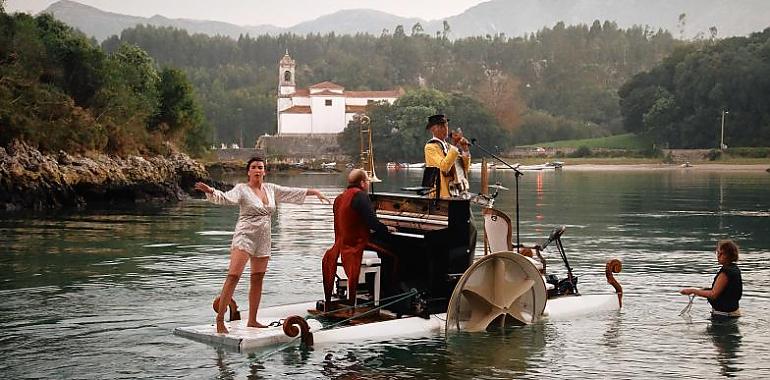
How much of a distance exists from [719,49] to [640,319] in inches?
4631

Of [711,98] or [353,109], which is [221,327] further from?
[353,109]

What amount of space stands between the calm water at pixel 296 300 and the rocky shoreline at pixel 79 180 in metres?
8.00

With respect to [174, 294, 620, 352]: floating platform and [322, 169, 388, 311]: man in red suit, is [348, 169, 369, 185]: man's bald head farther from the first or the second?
[174, 294, 620, 352]: floating platform

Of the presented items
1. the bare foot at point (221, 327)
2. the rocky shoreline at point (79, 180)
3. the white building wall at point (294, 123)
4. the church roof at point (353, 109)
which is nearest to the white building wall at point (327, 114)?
the church roof at point (353, 109)

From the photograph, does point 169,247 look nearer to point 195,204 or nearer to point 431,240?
point 431,240

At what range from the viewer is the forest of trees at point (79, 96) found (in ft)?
148

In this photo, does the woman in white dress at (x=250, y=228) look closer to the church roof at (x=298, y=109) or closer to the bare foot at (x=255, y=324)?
the bare foot at (x=255, y=324)

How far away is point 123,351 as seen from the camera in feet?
42.4

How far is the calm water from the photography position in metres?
12.3

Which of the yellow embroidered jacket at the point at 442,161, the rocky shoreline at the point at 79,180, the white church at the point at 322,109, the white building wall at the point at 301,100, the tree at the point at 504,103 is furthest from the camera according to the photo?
the white building wall at the point at 301,100

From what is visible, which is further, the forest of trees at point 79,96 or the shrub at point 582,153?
the shrub at point 582,153

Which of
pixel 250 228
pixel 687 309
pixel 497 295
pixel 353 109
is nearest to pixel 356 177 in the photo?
pixel 250 228

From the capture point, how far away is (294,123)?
6880 inches

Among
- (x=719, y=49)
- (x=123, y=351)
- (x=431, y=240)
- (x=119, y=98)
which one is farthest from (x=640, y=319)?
(x=719, y=49)
